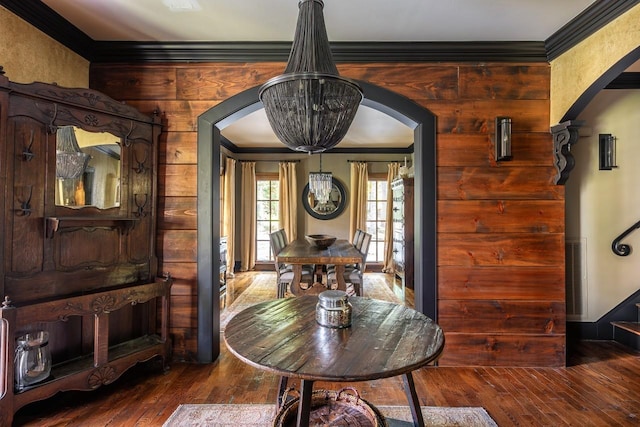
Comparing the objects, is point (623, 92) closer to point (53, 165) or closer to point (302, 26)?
point (302, 26)

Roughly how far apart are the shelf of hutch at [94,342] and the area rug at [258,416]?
1.76 feet

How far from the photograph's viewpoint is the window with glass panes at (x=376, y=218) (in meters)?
6.57

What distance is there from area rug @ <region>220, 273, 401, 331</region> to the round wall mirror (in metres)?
1.41

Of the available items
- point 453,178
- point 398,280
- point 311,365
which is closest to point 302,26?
point 311,365

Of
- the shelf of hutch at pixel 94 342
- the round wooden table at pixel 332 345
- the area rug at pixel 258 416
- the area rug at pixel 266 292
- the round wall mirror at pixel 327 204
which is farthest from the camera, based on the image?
the round wall mirror at pixel 327 204

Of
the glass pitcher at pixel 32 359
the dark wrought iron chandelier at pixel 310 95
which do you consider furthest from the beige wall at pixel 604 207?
the glass pitcher at pixel 32 359

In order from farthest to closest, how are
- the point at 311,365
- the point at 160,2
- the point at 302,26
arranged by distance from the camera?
the point at 160,2, the point at 302,26, the point at 311,365

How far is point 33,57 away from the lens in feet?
7.00

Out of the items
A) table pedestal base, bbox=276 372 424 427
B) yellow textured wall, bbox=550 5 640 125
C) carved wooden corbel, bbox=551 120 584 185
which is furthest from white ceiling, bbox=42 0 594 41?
table pedestal base, bbox=276 372 424 427

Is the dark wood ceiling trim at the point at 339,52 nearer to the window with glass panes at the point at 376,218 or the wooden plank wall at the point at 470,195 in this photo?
the wooden plank wall at the point at 470,195

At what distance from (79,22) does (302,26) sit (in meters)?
1.94

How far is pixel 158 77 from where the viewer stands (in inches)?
103

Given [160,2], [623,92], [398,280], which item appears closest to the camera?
[160,2]

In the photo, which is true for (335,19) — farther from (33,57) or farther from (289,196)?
(289,196)
